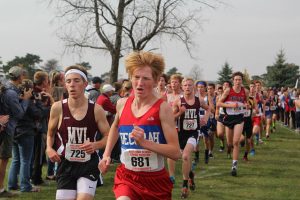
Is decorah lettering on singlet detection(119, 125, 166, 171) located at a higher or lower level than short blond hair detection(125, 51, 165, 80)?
lower

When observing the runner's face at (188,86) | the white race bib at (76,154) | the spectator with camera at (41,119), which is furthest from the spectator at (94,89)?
the white race bib at (76,154)

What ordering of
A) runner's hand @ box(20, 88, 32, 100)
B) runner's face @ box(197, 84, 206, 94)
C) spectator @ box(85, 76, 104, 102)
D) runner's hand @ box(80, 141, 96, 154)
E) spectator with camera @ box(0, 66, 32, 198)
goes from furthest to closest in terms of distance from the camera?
runner's face @ box(197, 84, 206, 94)
spectator @ box(85, 76, 104, 102)
runner's hand @ box(20, 88, 32, 100)
spectator with camera @ box(0, 66, 32, 198)
runner's hand @ box(80, 141, 96, 154)

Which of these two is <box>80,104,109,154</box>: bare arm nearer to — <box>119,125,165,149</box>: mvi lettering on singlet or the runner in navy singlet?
<box>119,125,165,149</box>: mvi lettering on singlet

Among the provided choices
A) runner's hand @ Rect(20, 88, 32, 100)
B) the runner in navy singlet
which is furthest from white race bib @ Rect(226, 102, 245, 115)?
runner's hand @ Rect(20, 88, 32, 100)

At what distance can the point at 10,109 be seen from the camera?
23.5ft

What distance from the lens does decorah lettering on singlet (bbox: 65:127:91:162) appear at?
4957 millimetres

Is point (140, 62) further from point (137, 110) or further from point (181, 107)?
point (181, 107)

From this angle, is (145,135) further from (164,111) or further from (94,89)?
(94,89)

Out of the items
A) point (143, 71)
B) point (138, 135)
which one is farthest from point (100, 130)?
point (138, 135)

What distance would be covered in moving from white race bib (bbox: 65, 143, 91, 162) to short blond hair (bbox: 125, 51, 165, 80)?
48.5 inches

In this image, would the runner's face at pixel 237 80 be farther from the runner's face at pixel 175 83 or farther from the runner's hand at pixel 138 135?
the runner's hand at pixel 138 135

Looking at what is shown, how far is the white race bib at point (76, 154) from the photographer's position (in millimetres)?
4949

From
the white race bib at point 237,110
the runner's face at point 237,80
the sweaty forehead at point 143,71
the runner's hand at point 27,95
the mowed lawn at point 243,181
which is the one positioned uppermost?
the runner's face at point 237,80

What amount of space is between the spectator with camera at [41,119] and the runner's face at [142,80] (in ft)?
13.9
